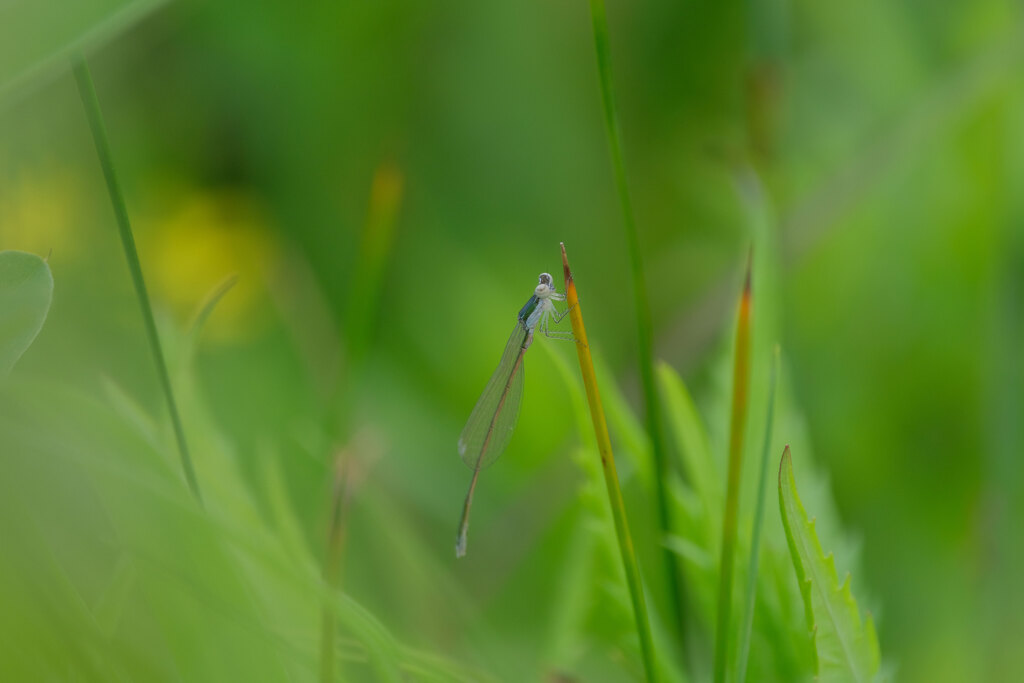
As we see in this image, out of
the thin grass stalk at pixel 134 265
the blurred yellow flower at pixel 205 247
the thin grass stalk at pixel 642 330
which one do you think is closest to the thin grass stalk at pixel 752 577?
the thin grass stalk at pixel 642 330

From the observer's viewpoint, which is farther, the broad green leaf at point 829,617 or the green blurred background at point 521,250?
the green blurred background at point 521,250

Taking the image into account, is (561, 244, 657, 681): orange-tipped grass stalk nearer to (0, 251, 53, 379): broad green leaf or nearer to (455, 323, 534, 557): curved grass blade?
(0, 251, 53, 379): broad green leaf

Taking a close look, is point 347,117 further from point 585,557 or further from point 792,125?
point 585,557

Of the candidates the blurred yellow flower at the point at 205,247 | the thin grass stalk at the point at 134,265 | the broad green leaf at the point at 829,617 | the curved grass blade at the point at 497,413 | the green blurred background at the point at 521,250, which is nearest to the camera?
the broad green leaf at the point at 829,617

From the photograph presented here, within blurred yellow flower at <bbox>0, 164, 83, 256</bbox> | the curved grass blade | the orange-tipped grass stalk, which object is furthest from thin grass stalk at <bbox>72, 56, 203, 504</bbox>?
blurred yellow flower at <bbox>0, 164, 83, 256</bbox>

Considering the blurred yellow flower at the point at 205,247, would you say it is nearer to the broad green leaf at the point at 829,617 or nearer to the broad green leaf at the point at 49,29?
the broad green leaf at the point at 49,29

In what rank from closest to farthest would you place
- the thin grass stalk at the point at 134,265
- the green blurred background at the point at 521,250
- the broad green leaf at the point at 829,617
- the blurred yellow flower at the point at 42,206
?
the broad green leaf at the point at 829,617
the thin grass stalk at the point at 134,265
the green blurred background at the point at 521,250
the blurred yellow flower at the point at 42,206
